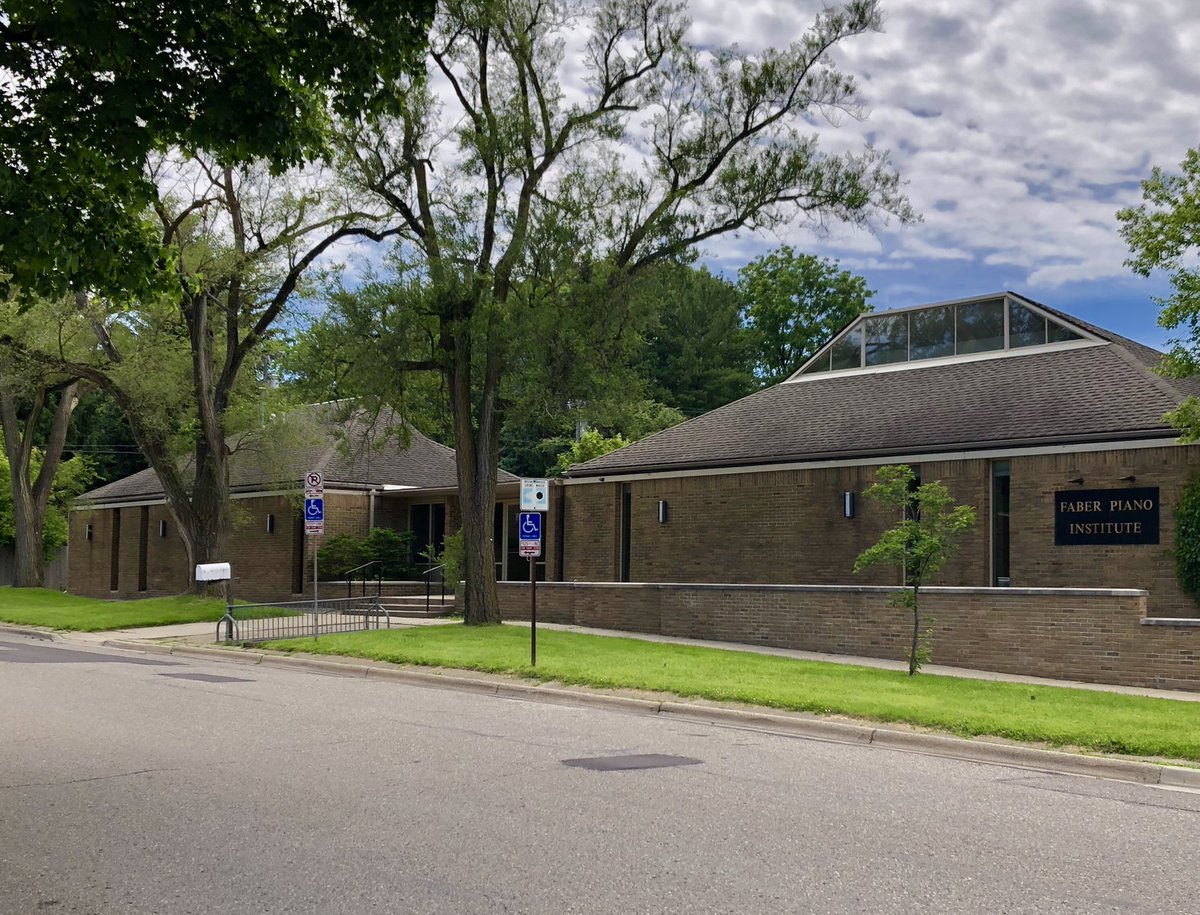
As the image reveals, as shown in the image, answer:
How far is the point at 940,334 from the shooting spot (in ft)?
90.3

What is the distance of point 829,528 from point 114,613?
18004 mm

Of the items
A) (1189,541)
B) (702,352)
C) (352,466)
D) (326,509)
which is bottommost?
(1189,541)

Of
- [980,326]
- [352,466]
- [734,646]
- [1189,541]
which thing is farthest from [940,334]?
[352,466]

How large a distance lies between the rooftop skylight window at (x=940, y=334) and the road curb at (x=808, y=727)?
598 inches

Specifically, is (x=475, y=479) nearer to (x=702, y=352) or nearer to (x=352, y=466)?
(x=352, y=466)

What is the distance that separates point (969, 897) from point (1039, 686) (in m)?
10.6

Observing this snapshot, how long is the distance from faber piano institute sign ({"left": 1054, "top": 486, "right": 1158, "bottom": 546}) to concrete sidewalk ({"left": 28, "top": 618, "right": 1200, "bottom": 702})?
3844mm

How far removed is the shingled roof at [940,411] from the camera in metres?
21.5

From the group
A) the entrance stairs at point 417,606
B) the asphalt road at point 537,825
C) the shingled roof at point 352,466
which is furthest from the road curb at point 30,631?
the asphalt road at point 537,825

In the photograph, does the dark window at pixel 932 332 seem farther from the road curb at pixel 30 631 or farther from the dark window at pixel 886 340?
the road curb at pixel 30 631

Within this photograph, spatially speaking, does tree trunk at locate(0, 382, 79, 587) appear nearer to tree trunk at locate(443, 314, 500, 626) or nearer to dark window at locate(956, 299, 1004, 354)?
tree trunk at locate(443, 314, 500, 626)

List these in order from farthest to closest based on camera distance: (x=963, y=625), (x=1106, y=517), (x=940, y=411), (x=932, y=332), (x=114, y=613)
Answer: (x=114, y=613) < (x=932, y=332) < (x=940, y=411) < (x=1106, y=517) < (x=963, y=625)

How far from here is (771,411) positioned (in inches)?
1138

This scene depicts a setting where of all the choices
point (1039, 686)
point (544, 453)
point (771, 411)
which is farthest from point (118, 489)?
point (1039, 686)
